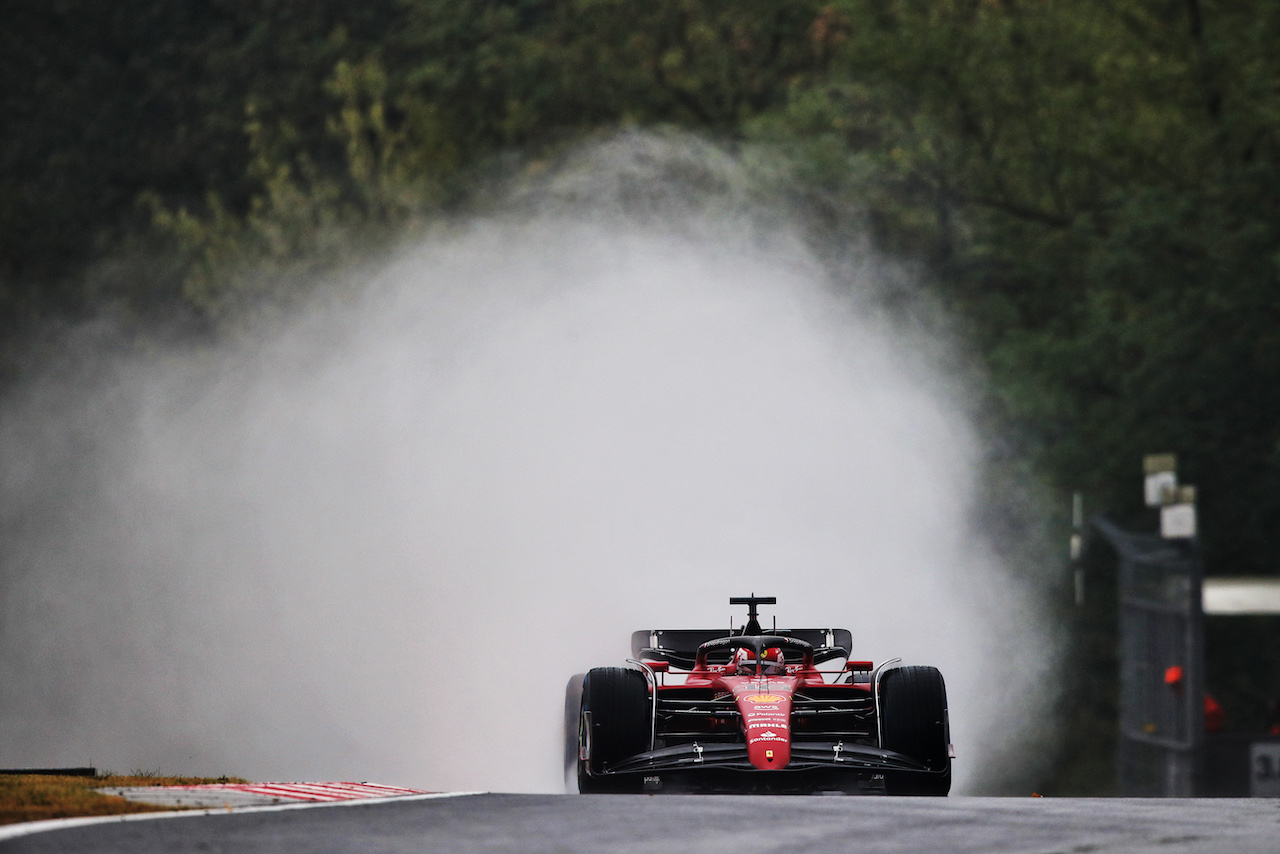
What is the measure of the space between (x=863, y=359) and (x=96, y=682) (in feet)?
50.8

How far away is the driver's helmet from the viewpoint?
15.3 metres

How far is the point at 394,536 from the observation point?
107ft

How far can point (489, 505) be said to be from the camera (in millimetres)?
32438

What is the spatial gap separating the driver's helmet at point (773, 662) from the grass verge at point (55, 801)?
16.2ft

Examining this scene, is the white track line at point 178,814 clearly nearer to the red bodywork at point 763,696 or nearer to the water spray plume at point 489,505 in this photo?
the red bodywork at point 763,696

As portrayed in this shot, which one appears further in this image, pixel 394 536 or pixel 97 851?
pixel 394 536

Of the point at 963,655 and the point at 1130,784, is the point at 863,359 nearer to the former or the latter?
the point at 963,655

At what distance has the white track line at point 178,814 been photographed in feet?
33.7

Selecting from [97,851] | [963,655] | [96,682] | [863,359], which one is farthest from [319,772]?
[97,851]

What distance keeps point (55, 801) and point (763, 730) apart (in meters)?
4.88

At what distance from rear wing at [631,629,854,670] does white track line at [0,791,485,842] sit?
4373mm

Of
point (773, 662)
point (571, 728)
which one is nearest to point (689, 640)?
point (571, 728)

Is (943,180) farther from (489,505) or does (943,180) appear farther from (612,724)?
(612,724)

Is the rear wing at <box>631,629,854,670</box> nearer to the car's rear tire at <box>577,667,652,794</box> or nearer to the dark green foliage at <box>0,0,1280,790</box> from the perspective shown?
the car's rear tire at <box>577,667,652,794</box>
